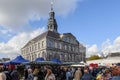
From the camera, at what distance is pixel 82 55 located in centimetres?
14000

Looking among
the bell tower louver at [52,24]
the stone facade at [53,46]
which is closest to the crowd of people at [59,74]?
the stone facade at [53,46]

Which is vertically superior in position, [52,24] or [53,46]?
[52,24]

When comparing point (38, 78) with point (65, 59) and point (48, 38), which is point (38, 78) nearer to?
point (48, 38)

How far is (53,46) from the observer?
385 feet

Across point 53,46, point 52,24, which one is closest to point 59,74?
point 53,46

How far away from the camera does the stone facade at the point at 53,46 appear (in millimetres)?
114019

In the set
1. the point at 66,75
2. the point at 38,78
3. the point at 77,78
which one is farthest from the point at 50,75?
the point at 66,75

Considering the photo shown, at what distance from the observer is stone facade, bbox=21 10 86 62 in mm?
114019

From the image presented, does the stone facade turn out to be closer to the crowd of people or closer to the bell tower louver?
the bell tower louver

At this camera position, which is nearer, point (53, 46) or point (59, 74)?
point (59, 74)

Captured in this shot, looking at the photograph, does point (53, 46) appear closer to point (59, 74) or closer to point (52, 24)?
point (52, 24)

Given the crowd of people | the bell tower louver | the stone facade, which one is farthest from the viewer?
the bell tower louver

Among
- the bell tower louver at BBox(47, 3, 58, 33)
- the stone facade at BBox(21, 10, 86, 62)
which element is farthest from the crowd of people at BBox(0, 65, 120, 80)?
the bell tower louver at BBox(47, 3, 58, 33)

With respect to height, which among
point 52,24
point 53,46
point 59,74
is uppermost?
point 52,24
